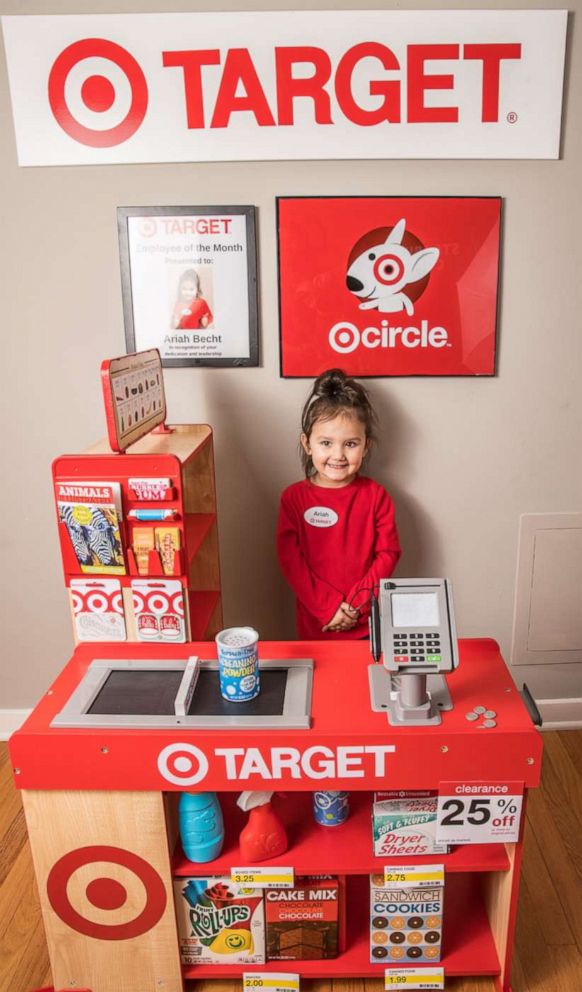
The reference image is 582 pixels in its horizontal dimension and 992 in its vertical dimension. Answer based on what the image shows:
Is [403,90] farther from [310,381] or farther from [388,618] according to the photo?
[388,618]

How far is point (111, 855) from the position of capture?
5.41 ft

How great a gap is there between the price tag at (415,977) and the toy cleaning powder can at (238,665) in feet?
2.56

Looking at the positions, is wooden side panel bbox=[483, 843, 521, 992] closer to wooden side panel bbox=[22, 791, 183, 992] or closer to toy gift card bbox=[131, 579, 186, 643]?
wooden side panel bbox=[22, 791, 183, 992]

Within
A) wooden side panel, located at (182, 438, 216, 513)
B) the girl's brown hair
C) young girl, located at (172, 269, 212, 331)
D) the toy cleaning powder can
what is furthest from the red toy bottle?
young girl, located at (172, 269, 212, 331)

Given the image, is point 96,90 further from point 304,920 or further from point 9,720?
point 304,920

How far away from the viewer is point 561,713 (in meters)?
2.77

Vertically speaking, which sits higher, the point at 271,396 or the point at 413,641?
the point at 271,396

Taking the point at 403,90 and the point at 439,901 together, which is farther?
the point at 403,90

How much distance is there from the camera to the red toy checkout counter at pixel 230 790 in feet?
5.09

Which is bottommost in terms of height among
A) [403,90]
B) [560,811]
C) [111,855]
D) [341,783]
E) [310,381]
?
[560,811]

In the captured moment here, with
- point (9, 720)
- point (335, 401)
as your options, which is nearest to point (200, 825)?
point (335, 401)

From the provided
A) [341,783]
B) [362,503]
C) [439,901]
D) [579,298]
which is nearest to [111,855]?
[341,783]

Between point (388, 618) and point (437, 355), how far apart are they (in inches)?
44.3

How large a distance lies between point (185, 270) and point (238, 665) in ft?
4.28
